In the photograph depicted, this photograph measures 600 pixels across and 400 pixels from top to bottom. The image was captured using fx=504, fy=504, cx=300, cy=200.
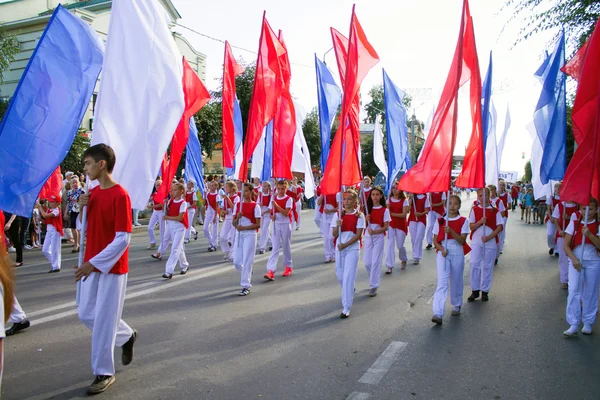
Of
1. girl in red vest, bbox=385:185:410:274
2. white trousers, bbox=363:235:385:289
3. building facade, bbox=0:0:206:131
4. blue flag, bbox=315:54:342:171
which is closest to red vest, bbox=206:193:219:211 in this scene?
blue flag, bbox=315:54:342:171

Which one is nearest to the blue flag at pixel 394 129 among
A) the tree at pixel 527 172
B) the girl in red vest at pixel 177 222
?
the girl in red vest at pixel 177 222

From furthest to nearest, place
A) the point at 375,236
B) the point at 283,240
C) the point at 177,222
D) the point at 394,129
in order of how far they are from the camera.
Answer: the point at 394,129, the point at 283,240, the point at 177,222, the point at 375,236

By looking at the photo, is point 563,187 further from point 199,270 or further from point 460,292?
point 199,270

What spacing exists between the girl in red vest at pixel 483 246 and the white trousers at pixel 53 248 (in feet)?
25.8

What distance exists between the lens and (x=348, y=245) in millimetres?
7223

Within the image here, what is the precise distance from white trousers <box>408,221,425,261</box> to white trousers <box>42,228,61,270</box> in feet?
25.3

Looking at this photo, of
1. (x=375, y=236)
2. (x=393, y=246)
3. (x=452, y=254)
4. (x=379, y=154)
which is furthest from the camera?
(x=379, y=154)

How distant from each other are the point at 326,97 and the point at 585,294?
7001mm

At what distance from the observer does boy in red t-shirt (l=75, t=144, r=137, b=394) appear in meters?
4.33

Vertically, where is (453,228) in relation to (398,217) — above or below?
above

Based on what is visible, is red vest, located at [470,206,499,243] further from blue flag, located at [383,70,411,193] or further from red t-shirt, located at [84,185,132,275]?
red t-shirt, located at [84,185,132,275]

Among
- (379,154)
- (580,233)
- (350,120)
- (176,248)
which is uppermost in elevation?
(350,120)

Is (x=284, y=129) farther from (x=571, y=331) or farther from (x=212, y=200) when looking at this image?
(x=571, y=331)

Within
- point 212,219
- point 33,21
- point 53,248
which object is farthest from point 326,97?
point 33,21
